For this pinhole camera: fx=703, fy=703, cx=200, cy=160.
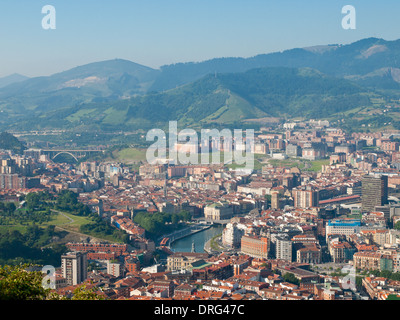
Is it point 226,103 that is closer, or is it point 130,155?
point 130,155

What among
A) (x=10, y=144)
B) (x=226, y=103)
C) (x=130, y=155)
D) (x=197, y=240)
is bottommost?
(x=197, y=240)

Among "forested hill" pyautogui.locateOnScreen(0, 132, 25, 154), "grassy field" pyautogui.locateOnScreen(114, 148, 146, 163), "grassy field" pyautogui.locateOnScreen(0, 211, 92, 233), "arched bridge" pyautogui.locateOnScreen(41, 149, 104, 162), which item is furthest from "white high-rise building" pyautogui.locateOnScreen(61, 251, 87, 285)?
"arched bridge" pyautogui.locateOnScreen(41, 149, 104, 162)

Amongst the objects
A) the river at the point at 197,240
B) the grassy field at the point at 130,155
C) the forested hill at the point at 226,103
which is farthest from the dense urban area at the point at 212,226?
the forested hill at the point at 226,103

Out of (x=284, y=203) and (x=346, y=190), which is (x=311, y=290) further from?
(x=346, y=190)

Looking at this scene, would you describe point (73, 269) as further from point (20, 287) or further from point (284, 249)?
point (20, 287)

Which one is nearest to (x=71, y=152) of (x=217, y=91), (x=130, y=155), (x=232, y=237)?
(x=130, y=155)

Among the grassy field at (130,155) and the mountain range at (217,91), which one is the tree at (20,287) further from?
the mountain range at (217,91)
